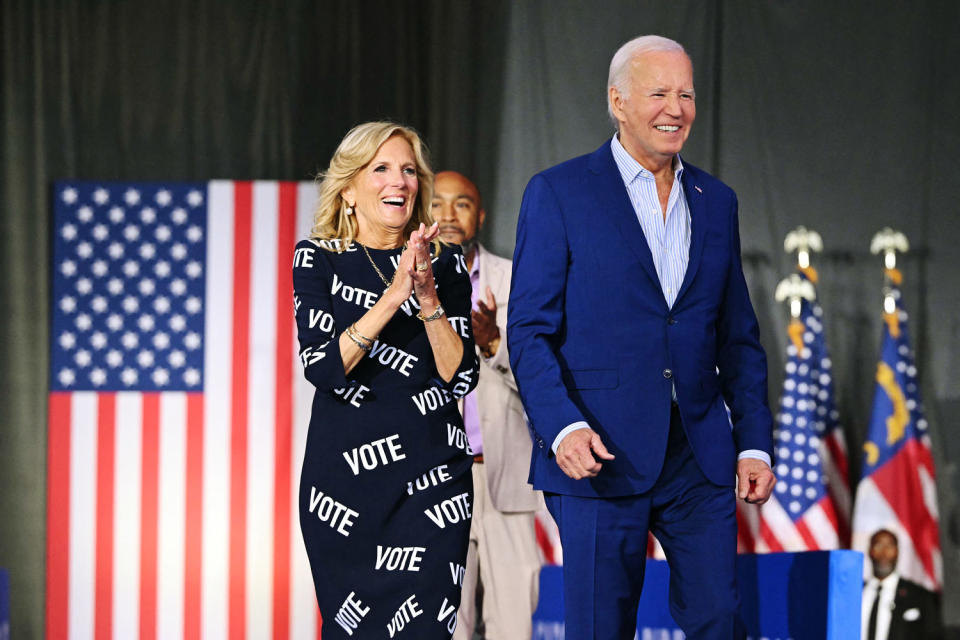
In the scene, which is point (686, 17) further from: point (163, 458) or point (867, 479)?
point (163, 458)

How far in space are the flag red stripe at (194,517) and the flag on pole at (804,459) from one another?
222 cm

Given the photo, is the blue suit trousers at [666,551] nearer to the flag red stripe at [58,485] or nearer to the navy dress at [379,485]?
the navy dress at [379,485]

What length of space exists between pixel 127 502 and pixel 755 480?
3035 mm

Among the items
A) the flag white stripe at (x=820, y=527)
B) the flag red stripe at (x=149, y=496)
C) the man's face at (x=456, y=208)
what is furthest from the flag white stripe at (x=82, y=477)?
the flag white stripe at (x=820, y=527)

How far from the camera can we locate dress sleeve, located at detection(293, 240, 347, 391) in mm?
2471

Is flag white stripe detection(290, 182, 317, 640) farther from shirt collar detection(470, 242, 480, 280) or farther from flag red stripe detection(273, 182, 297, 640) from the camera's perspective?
shirt collar detection(470, 242, 480, 280)

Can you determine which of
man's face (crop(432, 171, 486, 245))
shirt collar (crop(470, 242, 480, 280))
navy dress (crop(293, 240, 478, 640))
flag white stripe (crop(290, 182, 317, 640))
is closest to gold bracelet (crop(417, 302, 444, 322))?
navy dress (crop(293, 240, 478, 640))

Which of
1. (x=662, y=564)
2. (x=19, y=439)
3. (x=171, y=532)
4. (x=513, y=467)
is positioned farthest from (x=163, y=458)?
(x=662, y=564)

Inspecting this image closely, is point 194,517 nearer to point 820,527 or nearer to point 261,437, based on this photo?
point 261,437

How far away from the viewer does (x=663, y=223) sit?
7.70 ft

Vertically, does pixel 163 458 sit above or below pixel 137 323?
below

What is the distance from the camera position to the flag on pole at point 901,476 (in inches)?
183

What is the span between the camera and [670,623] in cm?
307

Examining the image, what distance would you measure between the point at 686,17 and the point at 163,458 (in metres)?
2.89
